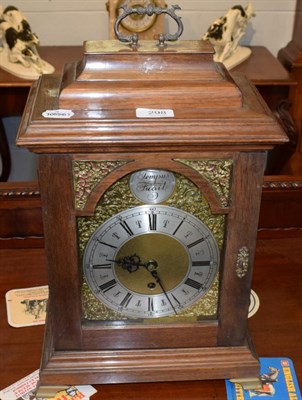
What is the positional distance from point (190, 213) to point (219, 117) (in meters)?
0.17

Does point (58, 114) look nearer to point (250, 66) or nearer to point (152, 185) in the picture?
point (152, 185)

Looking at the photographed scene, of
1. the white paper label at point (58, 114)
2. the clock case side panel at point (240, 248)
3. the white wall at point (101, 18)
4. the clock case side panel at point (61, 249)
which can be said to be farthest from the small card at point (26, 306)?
the white wall at point (101, 18)

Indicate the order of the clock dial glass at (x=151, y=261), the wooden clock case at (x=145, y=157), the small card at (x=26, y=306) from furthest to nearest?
the small card at (x=26, y=306), the clock dial glass at (x=151, y=261), the wooden clock case at (x=145, y=157)

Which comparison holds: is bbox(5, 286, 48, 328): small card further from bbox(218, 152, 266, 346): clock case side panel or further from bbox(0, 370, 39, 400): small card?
bbox(218, 152, 266, 346): clock case side panel

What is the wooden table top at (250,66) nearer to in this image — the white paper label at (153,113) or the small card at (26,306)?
the small card at (26,306)

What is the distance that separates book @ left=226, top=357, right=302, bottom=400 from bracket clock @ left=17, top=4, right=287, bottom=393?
0.10ft

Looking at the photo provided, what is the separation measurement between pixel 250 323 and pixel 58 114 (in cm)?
61

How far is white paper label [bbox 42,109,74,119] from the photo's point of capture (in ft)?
2.84

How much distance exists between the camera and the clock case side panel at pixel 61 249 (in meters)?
0.90

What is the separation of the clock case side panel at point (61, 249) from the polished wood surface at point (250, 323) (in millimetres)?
103

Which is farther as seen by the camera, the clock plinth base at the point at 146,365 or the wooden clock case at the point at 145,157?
the clock plinth base at the point at 146,365

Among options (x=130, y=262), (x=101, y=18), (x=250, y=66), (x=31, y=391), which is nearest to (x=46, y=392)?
(x=31, y=391)

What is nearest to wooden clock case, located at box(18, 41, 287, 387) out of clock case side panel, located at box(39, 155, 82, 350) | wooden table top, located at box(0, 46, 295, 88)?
clock case side panel, located at box(39, 155, 82, 350)

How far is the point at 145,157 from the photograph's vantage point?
35.1 inches
